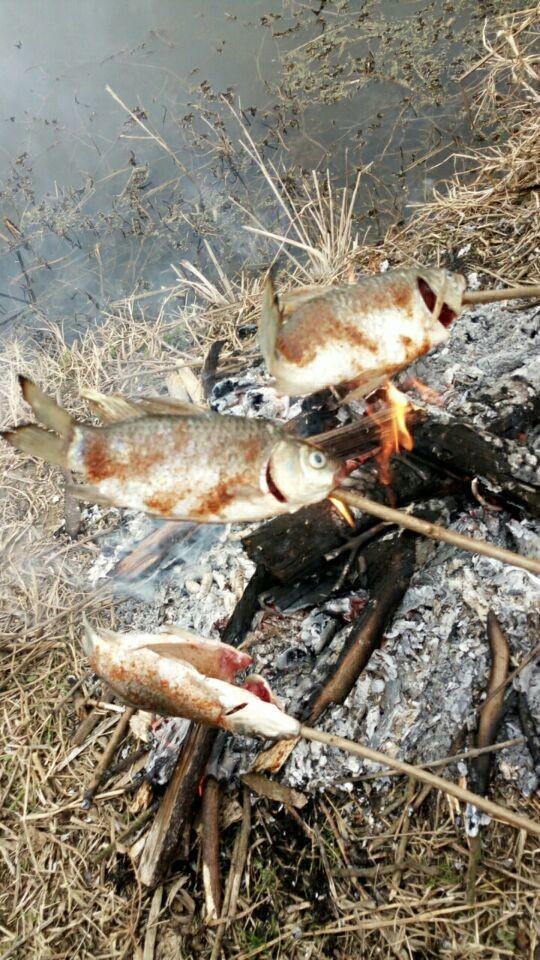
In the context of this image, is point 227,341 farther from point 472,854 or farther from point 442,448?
point 472,854

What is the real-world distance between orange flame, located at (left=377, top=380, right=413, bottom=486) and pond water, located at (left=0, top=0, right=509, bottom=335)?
3684mm

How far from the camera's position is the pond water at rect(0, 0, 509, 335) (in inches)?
266

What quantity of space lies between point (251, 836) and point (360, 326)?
6.90ft

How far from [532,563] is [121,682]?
4.84 feet

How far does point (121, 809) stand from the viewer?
3.09 m

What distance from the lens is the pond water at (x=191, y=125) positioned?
22.1ft

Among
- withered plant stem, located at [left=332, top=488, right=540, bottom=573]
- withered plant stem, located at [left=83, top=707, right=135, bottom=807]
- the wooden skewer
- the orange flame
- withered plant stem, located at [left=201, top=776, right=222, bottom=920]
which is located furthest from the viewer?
withered plant stem, located at [left=83, top=707, right=135, bottom=807]

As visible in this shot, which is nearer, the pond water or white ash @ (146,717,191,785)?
white ash @ (146,717,191,785)

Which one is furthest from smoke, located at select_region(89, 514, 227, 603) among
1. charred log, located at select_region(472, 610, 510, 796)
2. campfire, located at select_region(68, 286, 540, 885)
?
charred log, located at select_region(472, 610, 510, 796)

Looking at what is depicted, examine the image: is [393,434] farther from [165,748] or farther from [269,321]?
[165,748]

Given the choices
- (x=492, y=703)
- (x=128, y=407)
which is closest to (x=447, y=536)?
(x=128, y=407)

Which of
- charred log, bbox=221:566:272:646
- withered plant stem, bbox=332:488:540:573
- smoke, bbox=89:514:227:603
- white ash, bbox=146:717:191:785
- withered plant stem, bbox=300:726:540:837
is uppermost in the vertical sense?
withered plant stem, bbox=332:488:540:573

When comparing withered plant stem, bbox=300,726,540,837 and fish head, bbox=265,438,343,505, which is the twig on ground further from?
fish head, bbox=265,438,343,505

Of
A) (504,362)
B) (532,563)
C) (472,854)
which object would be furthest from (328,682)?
(504,362)
